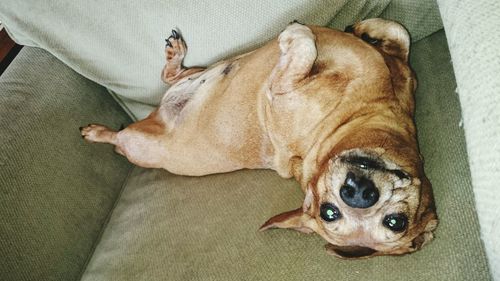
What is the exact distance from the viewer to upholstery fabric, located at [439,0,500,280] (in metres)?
1.28

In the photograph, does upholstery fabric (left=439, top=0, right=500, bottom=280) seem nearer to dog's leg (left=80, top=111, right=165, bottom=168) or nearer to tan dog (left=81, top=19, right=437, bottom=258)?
tan dog (left=81, top=19, right=437, bottom=258)

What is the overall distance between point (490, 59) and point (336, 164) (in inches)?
25.5

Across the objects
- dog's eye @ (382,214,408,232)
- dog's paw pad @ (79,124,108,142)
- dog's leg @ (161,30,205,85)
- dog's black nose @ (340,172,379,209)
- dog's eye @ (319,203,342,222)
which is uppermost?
dog's leg @ (161,30,205,85)

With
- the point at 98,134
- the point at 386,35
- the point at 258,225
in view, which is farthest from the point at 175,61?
the point at 386,35

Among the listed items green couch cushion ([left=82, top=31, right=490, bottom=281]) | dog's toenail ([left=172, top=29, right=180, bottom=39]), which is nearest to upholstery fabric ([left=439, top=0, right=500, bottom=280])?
green couch cushion ([left=82, top=31, right=490, bottom=281])

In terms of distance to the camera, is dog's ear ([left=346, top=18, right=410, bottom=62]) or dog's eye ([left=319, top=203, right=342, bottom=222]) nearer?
dog's eye ([left=319, top=203, right=342, bottom=222])

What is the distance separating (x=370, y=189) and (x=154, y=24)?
1.34 metres

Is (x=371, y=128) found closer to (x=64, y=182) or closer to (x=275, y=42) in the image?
(x=275, y=42)

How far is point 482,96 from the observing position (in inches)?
54.2

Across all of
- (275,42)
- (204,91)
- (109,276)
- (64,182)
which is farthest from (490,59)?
(64,182)

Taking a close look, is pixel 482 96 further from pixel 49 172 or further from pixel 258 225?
pixel 49 172

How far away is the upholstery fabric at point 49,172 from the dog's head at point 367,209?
1067 mm

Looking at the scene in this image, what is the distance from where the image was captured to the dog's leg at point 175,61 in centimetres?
227

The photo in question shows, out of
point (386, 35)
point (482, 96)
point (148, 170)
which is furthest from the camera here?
point (148, 170)
